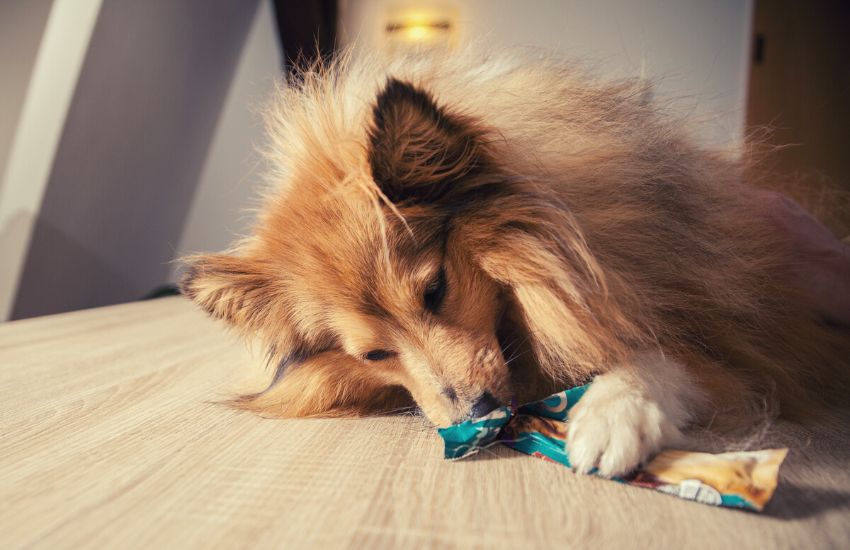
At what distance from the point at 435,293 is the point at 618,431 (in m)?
0.50

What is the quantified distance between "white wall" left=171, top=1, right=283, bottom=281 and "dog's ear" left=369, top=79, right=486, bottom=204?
14.1 ft

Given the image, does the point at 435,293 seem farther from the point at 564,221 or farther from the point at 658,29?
the point at 658,29

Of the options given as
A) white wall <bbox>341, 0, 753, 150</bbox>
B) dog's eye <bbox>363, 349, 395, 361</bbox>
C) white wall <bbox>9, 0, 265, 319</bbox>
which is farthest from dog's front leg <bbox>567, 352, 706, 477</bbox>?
white wall <bbox>341, 0, 753, 150</bbox>

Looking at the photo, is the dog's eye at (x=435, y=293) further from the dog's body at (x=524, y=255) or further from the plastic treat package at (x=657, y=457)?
the plastic treat package at (x=657, y=457)

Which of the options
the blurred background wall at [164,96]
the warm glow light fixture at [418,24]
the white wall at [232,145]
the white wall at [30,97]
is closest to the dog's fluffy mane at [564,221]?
the blurred background wall at [164,96]

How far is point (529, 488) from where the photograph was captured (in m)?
1.06

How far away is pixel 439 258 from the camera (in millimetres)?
1376

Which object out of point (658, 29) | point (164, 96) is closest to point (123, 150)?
point (164, 96)

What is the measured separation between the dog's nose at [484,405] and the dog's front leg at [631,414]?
7.2 inches

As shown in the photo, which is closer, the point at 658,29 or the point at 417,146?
the point at 417,146

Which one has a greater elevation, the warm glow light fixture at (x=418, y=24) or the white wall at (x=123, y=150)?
the warm glow light fixture at (x=418, y=24)

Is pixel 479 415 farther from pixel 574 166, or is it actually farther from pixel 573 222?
pixel 574 166

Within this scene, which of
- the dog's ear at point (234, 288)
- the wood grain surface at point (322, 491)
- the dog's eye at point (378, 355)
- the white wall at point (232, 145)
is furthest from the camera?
the white wall at point (232, 145)

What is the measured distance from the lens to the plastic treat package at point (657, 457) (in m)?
0.96
